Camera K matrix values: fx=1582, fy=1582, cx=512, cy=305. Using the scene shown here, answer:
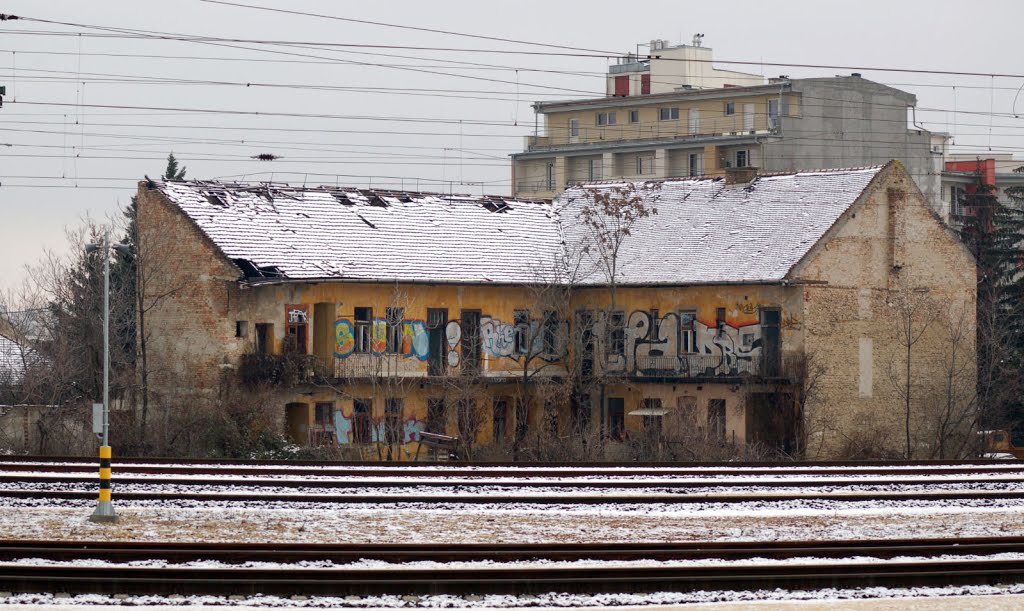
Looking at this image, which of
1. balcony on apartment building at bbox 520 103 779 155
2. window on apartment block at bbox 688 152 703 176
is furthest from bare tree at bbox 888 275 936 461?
window on apartment block at bbox 688 152 703 176

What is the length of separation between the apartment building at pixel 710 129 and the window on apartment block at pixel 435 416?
35.9 meters

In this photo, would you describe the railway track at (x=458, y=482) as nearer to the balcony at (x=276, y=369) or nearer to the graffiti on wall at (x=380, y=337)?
the balcony at (x=276, y=369)

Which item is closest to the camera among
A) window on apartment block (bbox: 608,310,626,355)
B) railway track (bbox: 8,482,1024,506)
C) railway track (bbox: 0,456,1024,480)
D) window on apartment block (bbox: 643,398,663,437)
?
railway track (bbox: 8,482,1024,506)

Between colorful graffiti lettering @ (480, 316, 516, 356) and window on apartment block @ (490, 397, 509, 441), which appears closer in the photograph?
window on apartment block @ (490, 397, 509, 441)

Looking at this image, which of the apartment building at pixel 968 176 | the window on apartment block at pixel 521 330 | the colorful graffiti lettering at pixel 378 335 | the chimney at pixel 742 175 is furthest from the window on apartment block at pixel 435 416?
the apartment building at pixel 968 176

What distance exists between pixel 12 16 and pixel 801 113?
6049cm

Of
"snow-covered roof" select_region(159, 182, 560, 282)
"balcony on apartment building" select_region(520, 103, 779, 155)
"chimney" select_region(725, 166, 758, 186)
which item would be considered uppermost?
"balcony on apartment building" select_region(520, 103, 779, 155)

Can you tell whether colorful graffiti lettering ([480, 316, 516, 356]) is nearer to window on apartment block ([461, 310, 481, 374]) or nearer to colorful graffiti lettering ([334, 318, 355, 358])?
window on apartment block ([461, 310, 481, 374])

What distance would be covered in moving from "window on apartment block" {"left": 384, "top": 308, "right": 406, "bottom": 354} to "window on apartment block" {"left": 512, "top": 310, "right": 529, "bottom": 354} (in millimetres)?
4459

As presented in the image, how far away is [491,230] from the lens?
178ft

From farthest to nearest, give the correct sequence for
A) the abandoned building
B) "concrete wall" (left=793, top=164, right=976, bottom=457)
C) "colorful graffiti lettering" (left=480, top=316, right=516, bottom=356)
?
"colorful graffiti lettering" (left=480, top=316, right=516, bottom=356) < "concrete wall" (left=793, top=164, right=976, bottom=457) < the abandoned building

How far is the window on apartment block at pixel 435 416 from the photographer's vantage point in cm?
4862

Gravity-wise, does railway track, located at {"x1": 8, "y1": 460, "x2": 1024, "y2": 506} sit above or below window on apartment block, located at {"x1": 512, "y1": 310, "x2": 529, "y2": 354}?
below

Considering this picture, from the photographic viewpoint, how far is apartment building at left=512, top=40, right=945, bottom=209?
85.2 m
